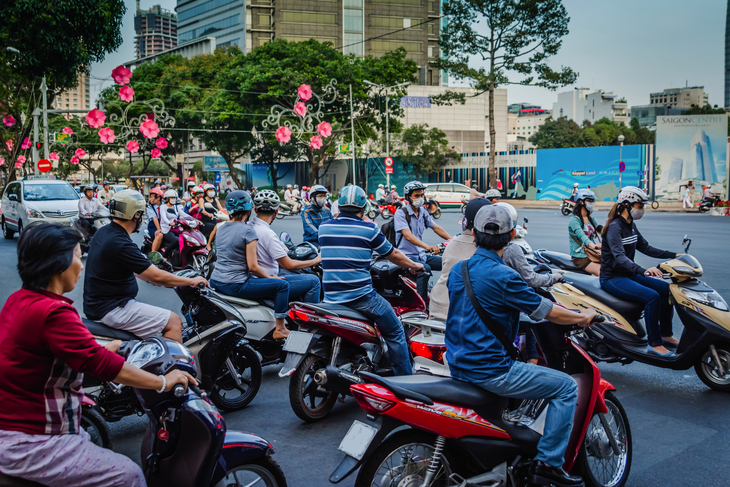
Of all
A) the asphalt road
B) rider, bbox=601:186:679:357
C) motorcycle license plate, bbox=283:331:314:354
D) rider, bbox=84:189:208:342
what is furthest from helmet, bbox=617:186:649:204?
rider, bbox=84:189:208:342

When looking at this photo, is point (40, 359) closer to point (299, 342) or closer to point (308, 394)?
Result: point (299, 342)

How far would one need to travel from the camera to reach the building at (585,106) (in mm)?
117938

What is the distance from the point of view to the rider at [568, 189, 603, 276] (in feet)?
22.2

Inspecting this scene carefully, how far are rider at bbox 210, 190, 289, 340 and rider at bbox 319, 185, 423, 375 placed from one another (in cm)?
88

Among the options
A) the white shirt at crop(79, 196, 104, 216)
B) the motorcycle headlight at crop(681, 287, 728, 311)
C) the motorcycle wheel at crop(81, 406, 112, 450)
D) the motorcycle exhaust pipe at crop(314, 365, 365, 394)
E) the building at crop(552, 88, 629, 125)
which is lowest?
the motorcycle wheel at crop(81, 406, 112, 450)

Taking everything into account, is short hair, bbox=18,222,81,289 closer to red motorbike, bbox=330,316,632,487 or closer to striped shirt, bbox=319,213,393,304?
red motorbike, bbox=330,316,632,487

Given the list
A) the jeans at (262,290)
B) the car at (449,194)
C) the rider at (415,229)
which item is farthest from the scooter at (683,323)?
the car at (449,194)

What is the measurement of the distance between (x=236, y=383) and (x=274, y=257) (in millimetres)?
1332

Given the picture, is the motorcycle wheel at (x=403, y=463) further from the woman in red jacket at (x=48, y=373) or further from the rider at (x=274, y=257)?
the rider at (x=274, y=257)

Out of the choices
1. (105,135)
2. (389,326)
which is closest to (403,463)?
(389,326)

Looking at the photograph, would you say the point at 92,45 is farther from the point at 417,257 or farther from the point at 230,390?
the point at 230,390

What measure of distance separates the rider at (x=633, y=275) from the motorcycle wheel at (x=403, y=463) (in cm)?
327

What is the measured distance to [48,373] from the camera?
7.16 ft

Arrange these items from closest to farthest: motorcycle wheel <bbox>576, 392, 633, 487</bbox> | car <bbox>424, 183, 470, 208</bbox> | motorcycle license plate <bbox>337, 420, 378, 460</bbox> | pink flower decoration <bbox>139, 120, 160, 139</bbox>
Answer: motorcycle license plate <bbox>337, 420, 378, 460</bbox> → motorcycle wheel <bbox>576, 392, 633, 487</bbox> → pink flower decoration <bbox>139, 120, 160, 139</bbox> → car <bbox>424, 183, 470, 208</bbox>
